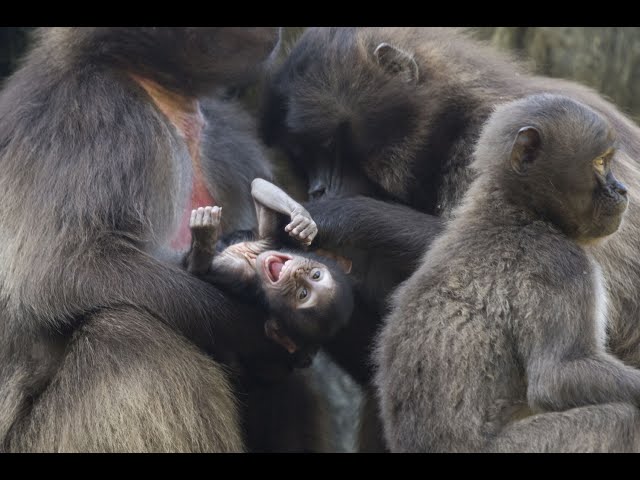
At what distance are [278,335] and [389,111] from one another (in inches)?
53.6

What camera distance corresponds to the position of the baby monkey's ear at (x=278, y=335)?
214 inches

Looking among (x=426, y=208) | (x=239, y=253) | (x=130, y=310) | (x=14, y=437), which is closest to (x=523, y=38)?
(x=426, y=208)

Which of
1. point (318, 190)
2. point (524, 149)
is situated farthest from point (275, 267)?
point (524, 149)

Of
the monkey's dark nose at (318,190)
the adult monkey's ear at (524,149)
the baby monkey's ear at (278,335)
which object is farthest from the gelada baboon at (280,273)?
the adult monkey's ear at (524,149)

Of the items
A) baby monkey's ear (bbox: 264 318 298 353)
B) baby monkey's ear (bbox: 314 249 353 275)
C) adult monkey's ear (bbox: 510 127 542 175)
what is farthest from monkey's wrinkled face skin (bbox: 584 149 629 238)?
baby monkey's ear (bbox: 264 318 298 353)

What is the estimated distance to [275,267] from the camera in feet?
17.6

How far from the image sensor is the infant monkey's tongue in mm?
5340

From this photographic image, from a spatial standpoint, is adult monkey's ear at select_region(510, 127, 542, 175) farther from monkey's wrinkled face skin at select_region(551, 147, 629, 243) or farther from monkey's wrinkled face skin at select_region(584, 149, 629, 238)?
monkey's wrinkled face skin at select_region(584, 149, 629, 238)

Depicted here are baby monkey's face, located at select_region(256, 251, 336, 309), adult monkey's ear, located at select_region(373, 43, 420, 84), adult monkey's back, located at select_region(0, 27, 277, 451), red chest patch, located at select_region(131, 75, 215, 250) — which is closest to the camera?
adult monkey's back, located at select_region(0, 27, 277, 451)

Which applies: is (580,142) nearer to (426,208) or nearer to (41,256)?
(426,208)

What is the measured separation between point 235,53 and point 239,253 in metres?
1.05

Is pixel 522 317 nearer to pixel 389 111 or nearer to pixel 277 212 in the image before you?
pixel 277 212

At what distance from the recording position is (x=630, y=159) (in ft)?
18.2

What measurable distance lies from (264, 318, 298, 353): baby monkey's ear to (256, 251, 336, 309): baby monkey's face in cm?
18
